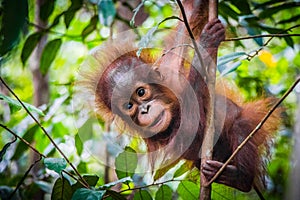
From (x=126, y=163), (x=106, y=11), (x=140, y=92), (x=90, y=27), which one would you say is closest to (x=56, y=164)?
(x=126, y=163)

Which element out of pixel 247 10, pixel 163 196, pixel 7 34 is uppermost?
pixel 247 10

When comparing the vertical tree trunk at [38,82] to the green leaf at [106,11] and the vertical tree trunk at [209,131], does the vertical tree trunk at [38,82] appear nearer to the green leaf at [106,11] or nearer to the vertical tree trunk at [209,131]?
the green leaf at [106,11]

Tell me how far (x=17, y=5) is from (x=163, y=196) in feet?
3.14

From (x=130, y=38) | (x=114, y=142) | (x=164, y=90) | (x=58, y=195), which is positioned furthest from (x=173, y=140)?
(x=58, y=195)

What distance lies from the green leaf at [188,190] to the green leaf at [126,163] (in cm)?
19

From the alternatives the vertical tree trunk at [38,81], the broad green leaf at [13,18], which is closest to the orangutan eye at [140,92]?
the broad green leaf at [13,18]

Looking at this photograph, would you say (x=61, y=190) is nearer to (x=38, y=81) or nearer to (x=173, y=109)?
(x=173, y=109)

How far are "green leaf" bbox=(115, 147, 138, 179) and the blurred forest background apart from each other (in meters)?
0.02

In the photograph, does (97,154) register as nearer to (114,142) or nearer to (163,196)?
(114,142)

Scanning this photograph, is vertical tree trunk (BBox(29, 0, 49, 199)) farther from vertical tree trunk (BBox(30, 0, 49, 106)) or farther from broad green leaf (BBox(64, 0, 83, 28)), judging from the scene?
broad green leaf (BBox(64, 0, 83, 28))

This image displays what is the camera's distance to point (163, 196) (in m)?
1.62

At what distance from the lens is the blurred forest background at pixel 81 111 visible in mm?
1414

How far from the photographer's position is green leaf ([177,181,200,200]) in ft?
5.34

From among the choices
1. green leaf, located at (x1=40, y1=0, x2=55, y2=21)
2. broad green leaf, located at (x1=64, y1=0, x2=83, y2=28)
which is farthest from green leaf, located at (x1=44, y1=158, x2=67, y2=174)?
green leaf, located at (x1=40, y1=0, x2=55, y2=21)
